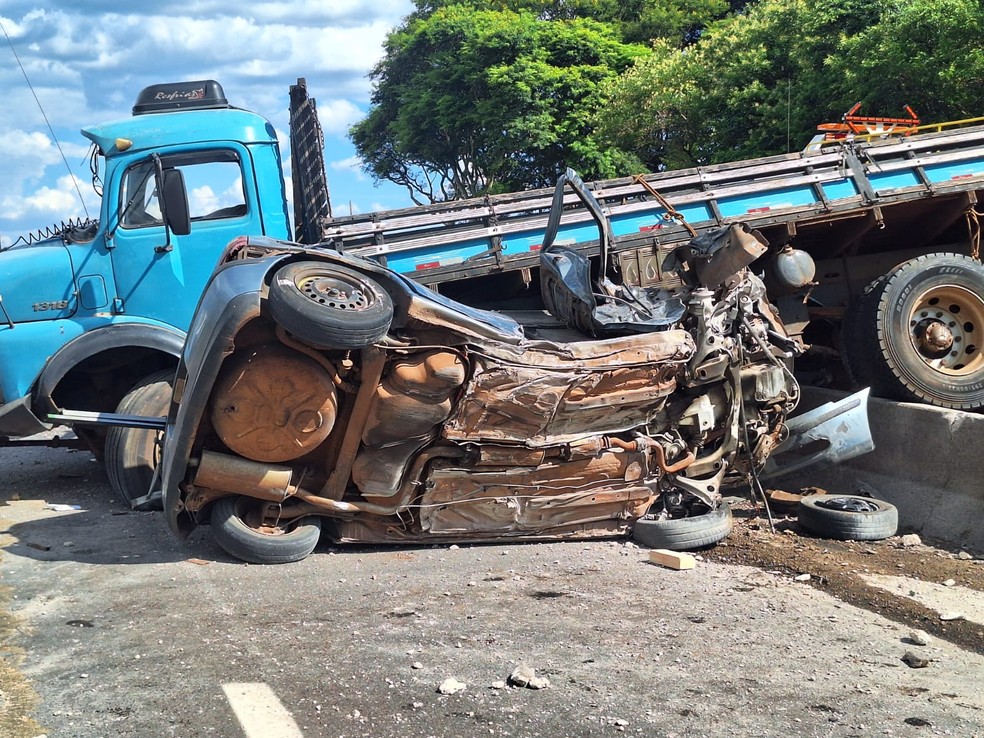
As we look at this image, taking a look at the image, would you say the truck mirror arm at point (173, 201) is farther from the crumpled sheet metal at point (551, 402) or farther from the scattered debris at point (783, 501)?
the scattered debris at point (783, 501)

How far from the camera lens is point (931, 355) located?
7.09 metres

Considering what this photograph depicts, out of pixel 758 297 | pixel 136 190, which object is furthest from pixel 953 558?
pixel 136 190

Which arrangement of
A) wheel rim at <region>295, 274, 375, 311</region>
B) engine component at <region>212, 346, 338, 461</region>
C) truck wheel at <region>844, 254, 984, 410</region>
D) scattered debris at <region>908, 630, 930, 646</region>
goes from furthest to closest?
1. truck wheel at <region>844, 254, 984, 410</region>
2. engine component at <region>212, 346, 338, 461</region>
3. wheel rim at <region>295, 274, 375, 311</region>
4. scattered debris at <region>908, 630, 930, 646</region>

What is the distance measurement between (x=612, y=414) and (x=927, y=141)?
4264mm

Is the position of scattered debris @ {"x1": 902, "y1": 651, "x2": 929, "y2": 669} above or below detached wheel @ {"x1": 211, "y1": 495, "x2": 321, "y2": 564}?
below

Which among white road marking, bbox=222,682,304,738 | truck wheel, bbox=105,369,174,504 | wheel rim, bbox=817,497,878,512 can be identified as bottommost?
wheel rim, bbox=817,497,878,512

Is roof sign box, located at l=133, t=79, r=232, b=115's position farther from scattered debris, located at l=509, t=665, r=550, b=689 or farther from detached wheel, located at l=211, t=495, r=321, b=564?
scattered debris, located at l=509, t=665, r=550, b=689

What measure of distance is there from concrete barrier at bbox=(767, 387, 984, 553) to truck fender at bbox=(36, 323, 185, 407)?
16.0ft

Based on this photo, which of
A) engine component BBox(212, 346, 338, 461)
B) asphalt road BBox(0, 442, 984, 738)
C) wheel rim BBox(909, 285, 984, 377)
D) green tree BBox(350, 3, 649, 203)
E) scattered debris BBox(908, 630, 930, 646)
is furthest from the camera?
green tree BBox(350, 3, 649, 203)

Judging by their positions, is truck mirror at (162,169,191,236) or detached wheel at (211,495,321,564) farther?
truck mirror at (162,169,191,236)

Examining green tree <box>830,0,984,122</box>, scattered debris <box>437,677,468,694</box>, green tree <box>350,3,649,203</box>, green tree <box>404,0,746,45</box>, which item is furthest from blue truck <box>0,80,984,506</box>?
green tree <box>404,0,746,45</box>

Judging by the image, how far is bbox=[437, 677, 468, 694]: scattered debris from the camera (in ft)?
11.8

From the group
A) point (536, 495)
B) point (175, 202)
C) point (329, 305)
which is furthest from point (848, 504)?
point (175, 202)

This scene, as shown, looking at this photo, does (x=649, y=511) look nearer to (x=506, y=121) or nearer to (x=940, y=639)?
(x=940, y=639)
